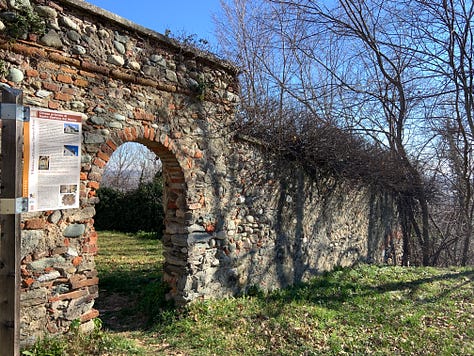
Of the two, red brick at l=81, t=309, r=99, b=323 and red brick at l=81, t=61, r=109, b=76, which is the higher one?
red brick at l=81, t=61, r=109, b=76

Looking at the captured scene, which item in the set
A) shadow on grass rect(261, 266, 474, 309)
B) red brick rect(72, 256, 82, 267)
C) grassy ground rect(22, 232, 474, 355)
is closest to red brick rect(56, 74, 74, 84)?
red brick rect(72, 256, 82, 267)

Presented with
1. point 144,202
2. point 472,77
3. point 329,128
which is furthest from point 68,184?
point 144,202

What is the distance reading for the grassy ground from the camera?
4.35 meters

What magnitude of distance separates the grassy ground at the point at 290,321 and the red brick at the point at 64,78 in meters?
2.60

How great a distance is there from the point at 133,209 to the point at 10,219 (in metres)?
13.0

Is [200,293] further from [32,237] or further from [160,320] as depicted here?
[32,237]

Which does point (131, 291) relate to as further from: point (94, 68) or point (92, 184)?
point (94, 68)

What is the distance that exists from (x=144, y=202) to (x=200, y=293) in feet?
33.5

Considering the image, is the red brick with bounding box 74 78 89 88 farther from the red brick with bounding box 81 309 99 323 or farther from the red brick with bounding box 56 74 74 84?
the red brick with bounding box 81 309 99 323

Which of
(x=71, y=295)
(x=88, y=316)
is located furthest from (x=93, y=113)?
(x=88, y=316)

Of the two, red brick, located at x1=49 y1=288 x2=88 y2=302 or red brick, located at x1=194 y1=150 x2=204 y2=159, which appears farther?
red brick, located at x1=194 y1=150 x2=204 y2=159

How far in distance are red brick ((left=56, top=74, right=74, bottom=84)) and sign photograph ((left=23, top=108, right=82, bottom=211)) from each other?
1.76 ft

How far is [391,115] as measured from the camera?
1155cm

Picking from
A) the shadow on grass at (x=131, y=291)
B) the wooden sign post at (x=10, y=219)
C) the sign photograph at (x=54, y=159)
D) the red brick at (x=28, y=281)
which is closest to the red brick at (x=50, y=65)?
the sign photograph at (x=54, y=159)
